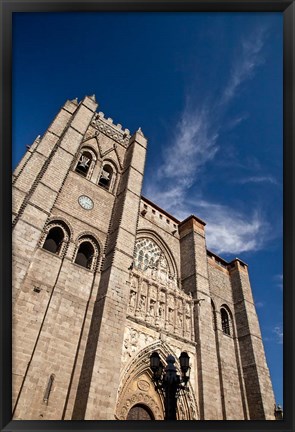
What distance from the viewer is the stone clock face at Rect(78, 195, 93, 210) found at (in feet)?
39.1

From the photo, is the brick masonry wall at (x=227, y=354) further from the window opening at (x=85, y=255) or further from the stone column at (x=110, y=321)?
the window opening at (x=85, y=255)

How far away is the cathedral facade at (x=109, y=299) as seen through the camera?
8.02 metres

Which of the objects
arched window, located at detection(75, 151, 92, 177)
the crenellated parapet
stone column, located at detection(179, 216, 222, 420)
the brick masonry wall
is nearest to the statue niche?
stone column, located at detection(179, 216, 222, 420)

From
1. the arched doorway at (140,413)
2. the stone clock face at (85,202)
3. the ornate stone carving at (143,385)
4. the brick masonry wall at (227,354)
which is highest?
the stone clock face at (85,202)

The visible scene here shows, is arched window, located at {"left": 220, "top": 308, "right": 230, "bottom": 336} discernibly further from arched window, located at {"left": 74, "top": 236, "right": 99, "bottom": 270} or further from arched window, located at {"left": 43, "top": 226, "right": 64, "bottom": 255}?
arched window, located at {"left": 43, "top": 226, "right": 64, "bottom": 255}

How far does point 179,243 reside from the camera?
1617 centimetres

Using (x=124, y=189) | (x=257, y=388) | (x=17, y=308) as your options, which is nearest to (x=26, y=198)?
(x=17, y=308)

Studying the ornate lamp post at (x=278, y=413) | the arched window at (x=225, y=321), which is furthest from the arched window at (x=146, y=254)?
the ornate lamp post at (x=278, y=413)

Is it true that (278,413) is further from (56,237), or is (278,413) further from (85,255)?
(56,237)

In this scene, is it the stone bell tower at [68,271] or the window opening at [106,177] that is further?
the window opening at [106,177]

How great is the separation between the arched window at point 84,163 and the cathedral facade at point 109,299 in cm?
7

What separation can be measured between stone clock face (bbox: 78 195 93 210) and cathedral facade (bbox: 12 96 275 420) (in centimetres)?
5
